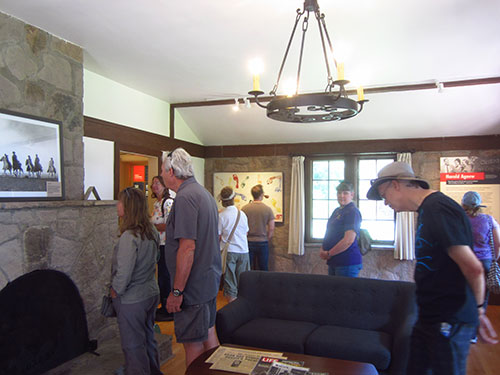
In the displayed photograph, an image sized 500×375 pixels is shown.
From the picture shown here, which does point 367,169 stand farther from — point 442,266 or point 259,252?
point 442,266

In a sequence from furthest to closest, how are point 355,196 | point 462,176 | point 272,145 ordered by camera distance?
1. point 272,145
2. point 355,196
3. point 462,176

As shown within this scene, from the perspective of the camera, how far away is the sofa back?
126 inches

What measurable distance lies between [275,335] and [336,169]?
343 cm

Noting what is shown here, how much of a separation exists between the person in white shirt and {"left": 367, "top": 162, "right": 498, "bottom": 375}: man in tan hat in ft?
9.23

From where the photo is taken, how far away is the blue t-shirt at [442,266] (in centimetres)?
161

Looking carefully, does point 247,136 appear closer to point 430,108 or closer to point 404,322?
point 430,108

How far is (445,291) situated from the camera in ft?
5.41

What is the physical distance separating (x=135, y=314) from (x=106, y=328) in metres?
1.18

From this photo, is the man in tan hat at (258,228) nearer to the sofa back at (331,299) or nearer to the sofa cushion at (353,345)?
the sofa back at (331,299)

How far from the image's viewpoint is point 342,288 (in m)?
3.38

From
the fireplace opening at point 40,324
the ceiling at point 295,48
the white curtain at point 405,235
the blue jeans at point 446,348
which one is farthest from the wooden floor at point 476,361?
the ceiling at point 295,48

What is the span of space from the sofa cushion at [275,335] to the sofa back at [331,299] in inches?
6.9

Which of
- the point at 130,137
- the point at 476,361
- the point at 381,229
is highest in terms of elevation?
the point at 130,137

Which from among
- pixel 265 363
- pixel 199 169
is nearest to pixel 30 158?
pixel 265 363
